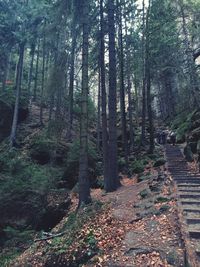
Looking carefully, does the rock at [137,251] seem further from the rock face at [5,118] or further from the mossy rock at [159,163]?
the rock face at [5,118]

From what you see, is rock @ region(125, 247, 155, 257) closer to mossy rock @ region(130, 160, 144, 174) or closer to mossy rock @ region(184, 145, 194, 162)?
mossy rock @ region(184, 145, 194, 162)

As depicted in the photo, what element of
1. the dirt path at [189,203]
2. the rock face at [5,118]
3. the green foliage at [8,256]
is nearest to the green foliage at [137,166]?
the dirt path at [189,203]

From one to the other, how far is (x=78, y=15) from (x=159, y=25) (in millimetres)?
11951

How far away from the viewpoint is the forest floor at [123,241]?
19.1 feet

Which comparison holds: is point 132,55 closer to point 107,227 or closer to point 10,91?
point 10,91

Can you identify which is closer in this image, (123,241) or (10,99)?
(123,241)

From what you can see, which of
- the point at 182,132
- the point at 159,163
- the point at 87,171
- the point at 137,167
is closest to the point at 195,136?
the point at 159,163

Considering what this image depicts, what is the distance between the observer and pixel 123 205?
33.3ft

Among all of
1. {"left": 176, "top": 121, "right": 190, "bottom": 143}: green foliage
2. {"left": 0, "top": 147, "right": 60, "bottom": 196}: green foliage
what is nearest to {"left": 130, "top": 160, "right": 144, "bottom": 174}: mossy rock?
{"left": 0, "top": 147, "right": 60, "bottom": 196}: green foliage

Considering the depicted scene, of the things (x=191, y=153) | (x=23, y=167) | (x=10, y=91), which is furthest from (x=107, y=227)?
(x=10, y=91)

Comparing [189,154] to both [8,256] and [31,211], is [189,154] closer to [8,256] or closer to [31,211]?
[31,211]

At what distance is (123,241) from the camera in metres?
6.74

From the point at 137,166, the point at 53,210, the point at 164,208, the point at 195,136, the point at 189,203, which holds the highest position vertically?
the point at 195,136

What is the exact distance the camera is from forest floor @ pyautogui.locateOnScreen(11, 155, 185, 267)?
5.83 metres
